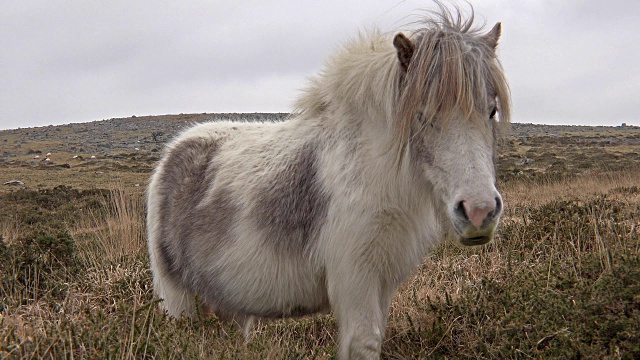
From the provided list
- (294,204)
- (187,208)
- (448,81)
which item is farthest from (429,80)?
(187,208)

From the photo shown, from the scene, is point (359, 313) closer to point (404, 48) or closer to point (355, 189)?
point (355, 189)

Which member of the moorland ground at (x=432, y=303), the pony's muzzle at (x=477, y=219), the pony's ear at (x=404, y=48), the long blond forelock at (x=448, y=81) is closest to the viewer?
the pony's muzzle at (x=477, y=219)

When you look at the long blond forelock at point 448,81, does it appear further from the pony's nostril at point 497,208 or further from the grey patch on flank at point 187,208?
the grey patch on flank at point 187,208

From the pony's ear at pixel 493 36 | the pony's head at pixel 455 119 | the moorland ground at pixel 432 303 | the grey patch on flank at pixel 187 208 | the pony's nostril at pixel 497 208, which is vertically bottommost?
the moorland ground at pixel 432 303

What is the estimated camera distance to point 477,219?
227cm

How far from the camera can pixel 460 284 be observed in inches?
185

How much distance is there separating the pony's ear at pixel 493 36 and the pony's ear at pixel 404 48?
0.48 meters

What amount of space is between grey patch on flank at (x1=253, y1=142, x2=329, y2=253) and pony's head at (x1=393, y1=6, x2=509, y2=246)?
2.00 ft

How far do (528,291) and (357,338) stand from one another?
1396 millimetres

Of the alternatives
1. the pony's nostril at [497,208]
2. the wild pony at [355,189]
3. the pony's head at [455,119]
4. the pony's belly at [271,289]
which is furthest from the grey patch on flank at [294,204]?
the pony's nostril at [497,208]

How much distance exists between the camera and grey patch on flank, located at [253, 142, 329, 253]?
3.03m

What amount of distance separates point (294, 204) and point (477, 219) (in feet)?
3.83

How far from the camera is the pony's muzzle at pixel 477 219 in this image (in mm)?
2262

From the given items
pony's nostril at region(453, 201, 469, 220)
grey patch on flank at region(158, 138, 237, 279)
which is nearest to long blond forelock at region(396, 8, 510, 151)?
pony's nostril at region(453, 201, 469, 220)
